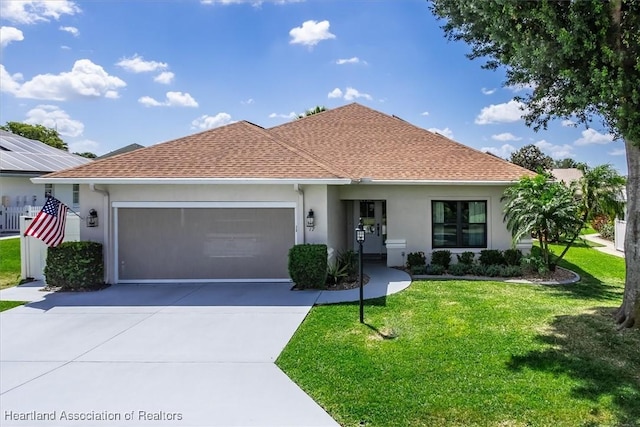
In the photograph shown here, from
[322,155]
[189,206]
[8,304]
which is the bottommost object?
[8,304]

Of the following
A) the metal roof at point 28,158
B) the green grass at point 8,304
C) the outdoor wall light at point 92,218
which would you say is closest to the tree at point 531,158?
the metal roof at point 28,158

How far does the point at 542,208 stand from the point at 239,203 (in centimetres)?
838

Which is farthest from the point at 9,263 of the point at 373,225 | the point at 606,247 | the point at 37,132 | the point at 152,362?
the point at 37,132

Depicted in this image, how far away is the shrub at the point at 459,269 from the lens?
1286cm

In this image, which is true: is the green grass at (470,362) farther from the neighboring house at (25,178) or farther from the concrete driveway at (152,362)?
the neighboring house at (25,178)

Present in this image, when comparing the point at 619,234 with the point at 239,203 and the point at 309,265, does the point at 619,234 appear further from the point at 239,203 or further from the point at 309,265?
the point at 239,203

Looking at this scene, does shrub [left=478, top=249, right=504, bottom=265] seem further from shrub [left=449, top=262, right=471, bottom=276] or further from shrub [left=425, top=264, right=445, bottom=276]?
shrub [left=425, top=264, right=445, bottom=276]

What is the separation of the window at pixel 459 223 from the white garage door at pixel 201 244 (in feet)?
17.8

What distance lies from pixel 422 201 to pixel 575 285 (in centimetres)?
505

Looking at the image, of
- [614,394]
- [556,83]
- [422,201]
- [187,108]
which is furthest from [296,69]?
[614,394]

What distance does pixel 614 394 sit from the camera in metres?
4.83

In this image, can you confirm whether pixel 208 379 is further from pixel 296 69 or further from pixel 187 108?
pixel 187 108

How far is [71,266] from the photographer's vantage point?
10656 millimetres

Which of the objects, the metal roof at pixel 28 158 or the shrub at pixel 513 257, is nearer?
the shrub at pixel 513 257
